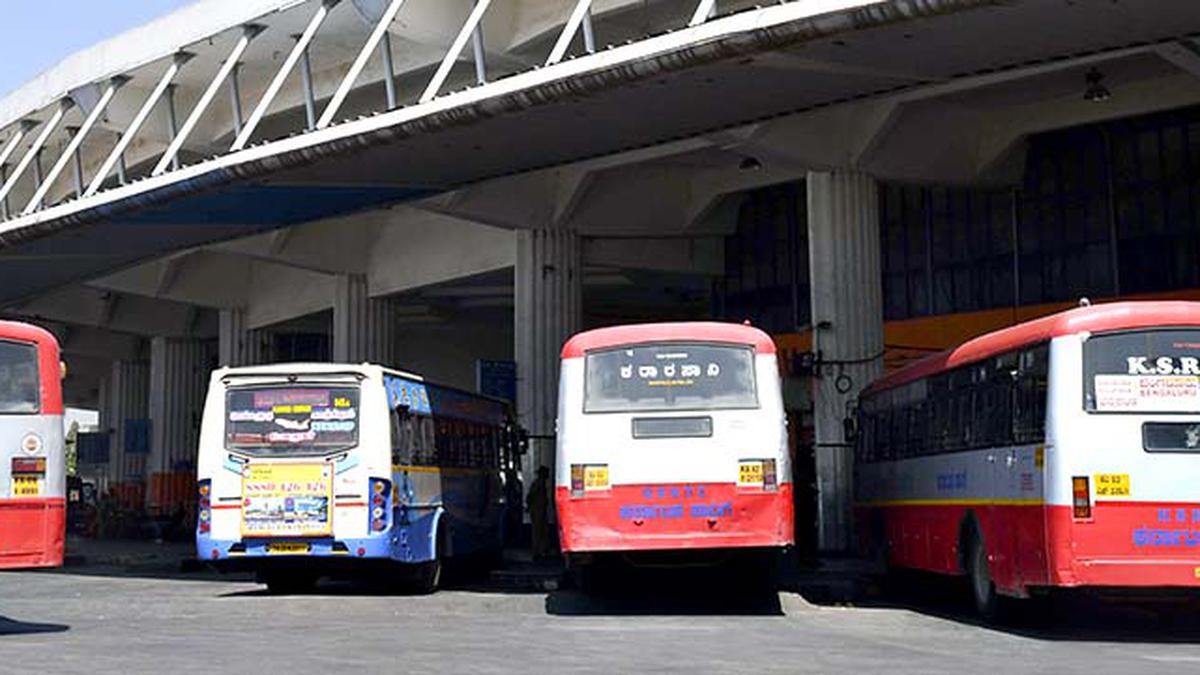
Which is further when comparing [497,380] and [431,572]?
[497,380]

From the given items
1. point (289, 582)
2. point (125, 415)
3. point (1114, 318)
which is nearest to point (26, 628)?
point (289, 582)

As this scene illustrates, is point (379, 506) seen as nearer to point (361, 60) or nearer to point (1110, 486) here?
point (361, 60)

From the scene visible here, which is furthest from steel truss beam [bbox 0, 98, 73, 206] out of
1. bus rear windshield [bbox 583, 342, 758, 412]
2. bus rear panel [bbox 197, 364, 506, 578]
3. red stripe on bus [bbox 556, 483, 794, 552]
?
red stripe on bus [bbox 556, 483, 794, 552]

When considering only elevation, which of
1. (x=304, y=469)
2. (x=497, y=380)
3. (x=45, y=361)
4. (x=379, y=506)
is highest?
(x=497, y=380)

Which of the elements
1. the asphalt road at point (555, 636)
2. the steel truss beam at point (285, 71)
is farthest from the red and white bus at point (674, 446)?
the steel truss beam at point (285, 71)

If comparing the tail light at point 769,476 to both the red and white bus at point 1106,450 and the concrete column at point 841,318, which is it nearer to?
the red and white bus at point 1106,450

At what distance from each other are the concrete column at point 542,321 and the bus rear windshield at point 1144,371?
18.6m

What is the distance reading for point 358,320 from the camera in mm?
39219

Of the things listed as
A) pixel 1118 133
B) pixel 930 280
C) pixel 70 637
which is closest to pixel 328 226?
pixel 930 280

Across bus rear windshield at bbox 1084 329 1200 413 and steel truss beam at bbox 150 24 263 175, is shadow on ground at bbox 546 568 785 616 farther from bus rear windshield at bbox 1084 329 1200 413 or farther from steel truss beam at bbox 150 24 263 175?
steel truss beam at bbox 150 24 263 175

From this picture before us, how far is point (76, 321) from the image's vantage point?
49.6 metres

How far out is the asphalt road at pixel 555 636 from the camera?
41.0 ft

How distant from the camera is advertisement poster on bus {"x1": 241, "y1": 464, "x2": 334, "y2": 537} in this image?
19984 mm

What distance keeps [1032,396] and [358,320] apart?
26155 millimetres
